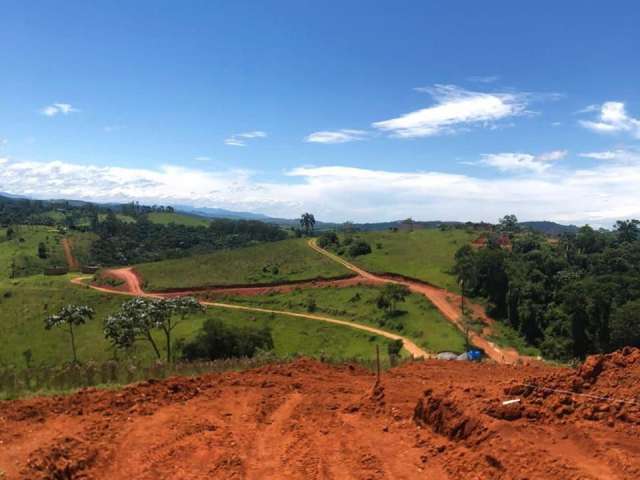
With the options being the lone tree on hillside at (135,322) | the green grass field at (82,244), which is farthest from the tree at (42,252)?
the lone tree on hillside at (135,322)

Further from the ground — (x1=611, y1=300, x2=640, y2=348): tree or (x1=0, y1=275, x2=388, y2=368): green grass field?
(x1=611, y1=300, x2=640, y2=348): tree

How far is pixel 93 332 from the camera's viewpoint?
174 feet

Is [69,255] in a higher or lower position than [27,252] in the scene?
lower

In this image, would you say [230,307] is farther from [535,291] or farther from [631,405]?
[631,405]

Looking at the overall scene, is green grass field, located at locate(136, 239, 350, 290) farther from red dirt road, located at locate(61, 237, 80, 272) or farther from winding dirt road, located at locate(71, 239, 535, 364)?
red dirt road, located at locate(61, 237, 80, 272)

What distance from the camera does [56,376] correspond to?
15.8 metres

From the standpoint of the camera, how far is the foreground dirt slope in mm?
9422

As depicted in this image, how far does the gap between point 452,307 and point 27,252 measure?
87779mm

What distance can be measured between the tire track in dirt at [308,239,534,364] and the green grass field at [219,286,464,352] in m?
1.10

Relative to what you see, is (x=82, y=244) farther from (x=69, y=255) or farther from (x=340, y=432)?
(x=340, y=432)

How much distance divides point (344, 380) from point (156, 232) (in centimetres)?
14395

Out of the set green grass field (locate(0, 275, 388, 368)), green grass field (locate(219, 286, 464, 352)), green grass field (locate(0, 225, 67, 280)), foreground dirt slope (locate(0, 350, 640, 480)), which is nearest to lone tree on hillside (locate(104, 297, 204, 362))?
green grass field (locate(0, 275, 388, 368))

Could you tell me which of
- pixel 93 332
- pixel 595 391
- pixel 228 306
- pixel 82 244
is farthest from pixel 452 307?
pixel 82 244

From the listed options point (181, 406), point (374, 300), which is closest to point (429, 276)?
point (374, 300)
